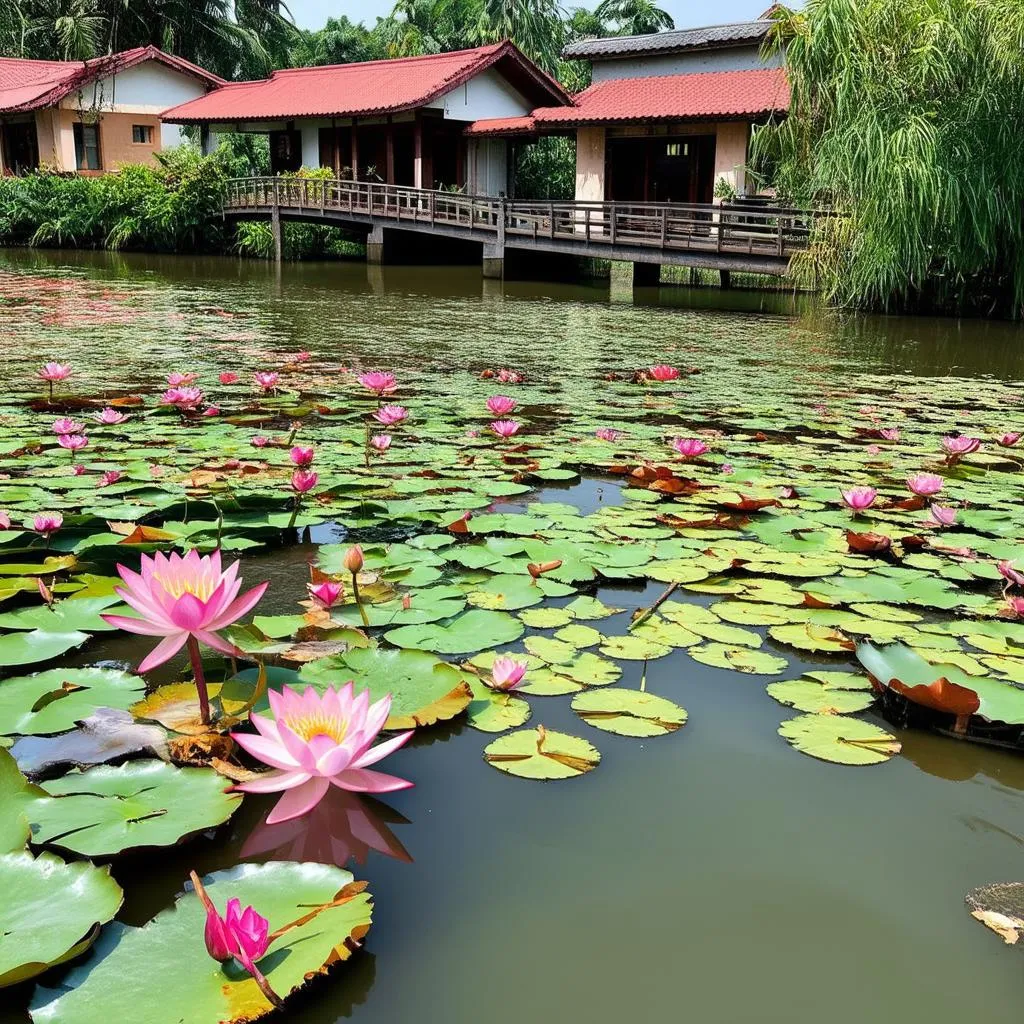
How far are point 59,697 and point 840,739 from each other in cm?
124

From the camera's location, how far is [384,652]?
1.74 metres

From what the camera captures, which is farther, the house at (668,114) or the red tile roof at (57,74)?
the red tile roof at (57,74)

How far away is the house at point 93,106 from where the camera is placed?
22609mm

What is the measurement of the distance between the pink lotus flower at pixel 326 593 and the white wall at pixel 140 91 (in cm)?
2473

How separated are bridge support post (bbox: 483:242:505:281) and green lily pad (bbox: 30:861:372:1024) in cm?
1447

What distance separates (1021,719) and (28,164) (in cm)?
2812

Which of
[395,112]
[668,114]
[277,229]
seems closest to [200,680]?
[668,114]

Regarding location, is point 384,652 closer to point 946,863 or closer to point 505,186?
point 946,863

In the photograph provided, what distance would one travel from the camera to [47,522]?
2232mm

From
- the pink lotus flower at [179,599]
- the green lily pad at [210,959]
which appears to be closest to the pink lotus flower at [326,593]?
the pink lotus flower at [179,599]

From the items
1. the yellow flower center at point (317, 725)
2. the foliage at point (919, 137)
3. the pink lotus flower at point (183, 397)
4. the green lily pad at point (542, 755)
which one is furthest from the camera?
the foliage at point (919, 137)

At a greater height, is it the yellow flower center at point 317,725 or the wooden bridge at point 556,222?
the wooden bridge at point 556,222

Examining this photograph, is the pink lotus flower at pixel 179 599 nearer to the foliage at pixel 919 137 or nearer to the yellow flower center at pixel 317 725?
the yellow flower center at pixel 317 725

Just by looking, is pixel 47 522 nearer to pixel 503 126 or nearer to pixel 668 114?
pixel 668 114
